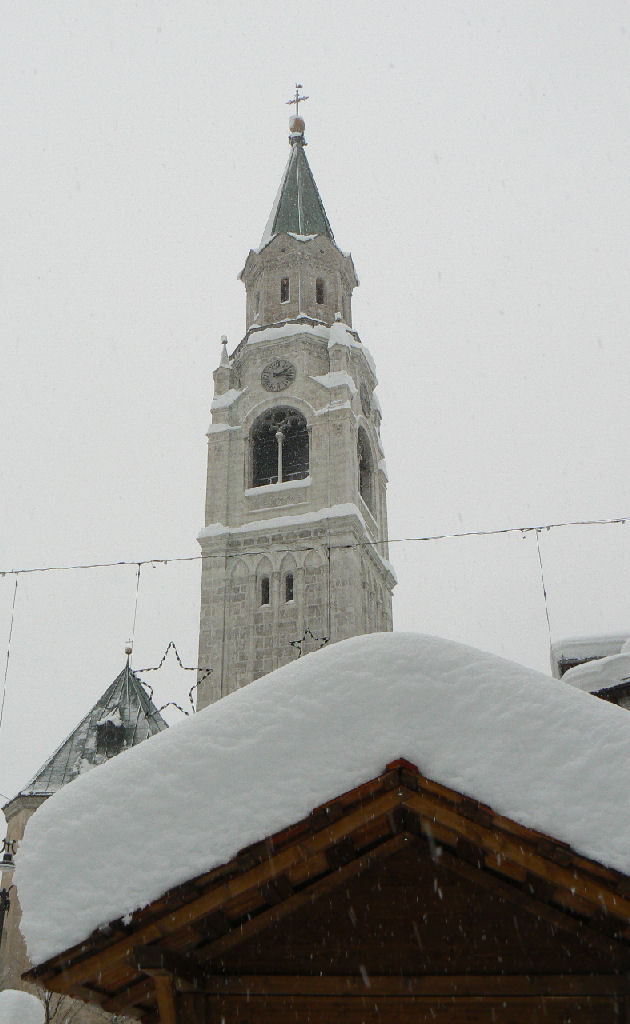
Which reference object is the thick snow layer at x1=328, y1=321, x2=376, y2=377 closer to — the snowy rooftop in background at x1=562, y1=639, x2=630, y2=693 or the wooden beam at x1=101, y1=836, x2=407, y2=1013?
the snowy rooftop in background at x1=562, y1=639, x2=630, y2=693

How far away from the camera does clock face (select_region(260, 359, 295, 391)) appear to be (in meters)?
32.0

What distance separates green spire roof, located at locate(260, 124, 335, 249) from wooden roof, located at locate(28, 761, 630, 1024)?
3554 centimetres

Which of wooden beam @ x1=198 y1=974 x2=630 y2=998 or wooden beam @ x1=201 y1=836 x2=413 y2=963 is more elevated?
wooden beam @ x1=201 y1=836 x2=413 y2=963

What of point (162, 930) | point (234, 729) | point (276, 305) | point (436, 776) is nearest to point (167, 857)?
point (162, 930)

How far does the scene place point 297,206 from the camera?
3891cm

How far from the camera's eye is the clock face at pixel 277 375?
105 feet

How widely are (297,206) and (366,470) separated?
13.4 m

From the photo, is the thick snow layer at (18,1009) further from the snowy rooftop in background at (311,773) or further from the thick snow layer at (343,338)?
the thick snow layer at (343,338)

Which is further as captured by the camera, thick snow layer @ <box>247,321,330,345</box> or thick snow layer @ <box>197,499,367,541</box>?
thick snow layer @ <box>247,321,330,345</box>

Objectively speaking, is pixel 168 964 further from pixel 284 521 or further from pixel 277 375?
pixel 277 375

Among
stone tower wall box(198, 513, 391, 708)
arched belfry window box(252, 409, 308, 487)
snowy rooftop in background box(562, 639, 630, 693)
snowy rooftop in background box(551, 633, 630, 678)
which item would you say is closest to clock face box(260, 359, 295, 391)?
arched belfry window box(252, 409, 308, 487)

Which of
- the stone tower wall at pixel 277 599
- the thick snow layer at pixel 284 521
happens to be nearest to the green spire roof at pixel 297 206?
the thick snow layer at pixel 284 521

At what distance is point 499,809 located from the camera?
381cm

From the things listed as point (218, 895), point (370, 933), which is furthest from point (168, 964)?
point (370, 933)
